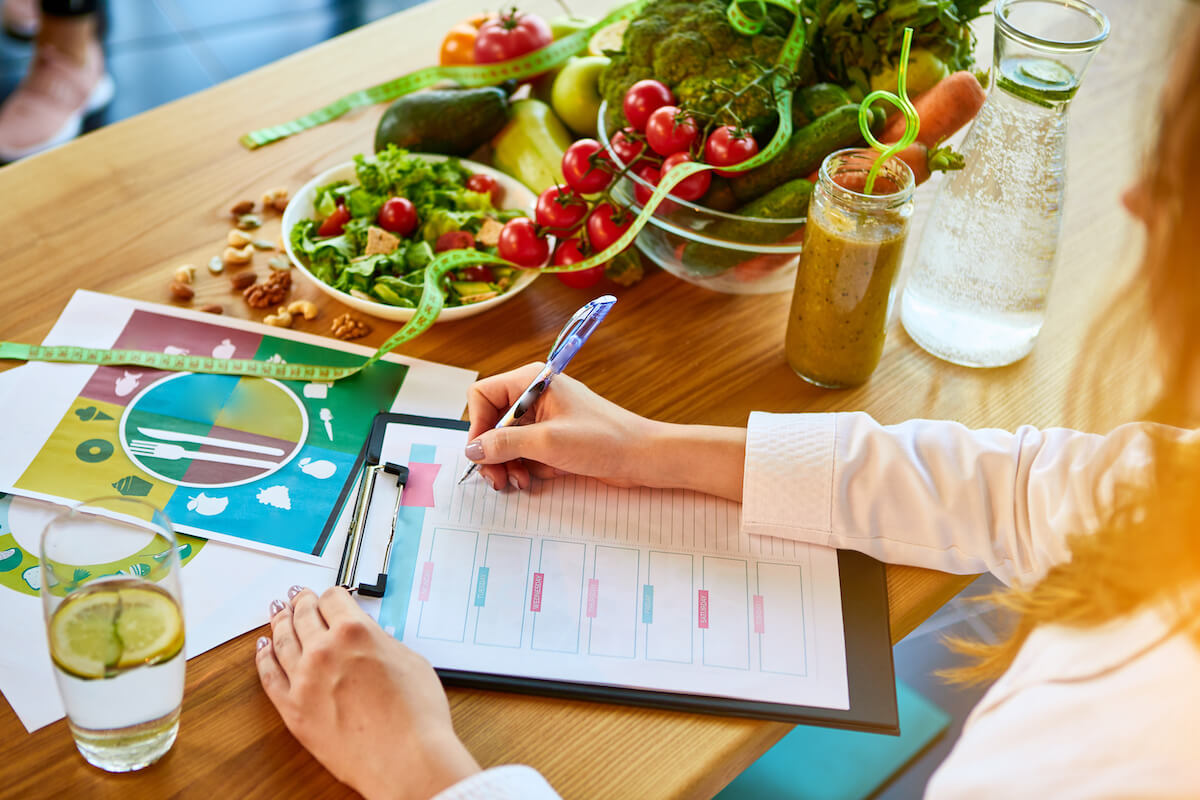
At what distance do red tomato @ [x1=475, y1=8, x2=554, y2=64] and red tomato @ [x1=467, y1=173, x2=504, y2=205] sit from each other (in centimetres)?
25

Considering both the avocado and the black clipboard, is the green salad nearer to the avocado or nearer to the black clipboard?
the avocado

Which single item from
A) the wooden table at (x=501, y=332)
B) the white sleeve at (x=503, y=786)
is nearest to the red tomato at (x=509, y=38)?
the wooden table at (x=501, y=332)

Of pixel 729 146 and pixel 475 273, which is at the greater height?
pixel 729 146

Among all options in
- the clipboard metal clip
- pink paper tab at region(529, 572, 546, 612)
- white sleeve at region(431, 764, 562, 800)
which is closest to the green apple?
the clipboard metal clip

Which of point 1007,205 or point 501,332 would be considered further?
point 501,332

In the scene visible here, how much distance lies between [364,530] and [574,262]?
0.50 m

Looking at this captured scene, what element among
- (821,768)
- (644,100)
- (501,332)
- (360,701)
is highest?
(644,100)

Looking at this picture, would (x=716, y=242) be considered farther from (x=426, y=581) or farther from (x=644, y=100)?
(x=426, y=581)

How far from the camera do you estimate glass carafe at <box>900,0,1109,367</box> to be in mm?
1050

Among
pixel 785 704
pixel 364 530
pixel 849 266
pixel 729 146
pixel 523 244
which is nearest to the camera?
pixel 785 704

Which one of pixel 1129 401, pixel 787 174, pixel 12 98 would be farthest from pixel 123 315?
pixel 12 98

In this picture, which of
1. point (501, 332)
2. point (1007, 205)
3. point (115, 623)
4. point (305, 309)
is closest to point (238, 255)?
point (305, 309)

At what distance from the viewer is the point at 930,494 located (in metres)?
0.99

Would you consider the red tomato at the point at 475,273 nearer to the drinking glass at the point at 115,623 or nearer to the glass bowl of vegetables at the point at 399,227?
the glass bowl of vegetables at the point at 399,227
